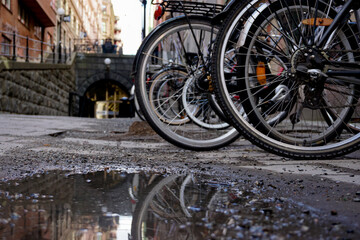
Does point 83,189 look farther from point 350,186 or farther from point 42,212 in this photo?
point 350,186

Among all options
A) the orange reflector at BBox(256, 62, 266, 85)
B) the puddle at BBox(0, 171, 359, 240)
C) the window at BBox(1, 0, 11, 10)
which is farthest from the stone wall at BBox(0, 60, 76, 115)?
the puddle at BBox(0, 171, 359, 240)

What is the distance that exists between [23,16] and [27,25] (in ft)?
2.47

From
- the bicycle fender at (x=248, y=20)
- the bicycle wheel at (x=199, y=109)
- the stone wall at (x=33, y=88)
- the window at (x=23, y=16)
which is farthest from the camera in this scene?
the window at (x=23, y=16)

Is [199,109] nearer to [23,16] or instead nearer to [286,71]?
[286,71]

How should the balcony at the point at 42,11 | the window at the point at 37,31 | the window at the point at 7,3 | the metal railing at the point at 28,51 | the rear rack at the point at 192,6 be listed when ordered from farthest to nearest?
the window at the point at 37,31
the balcony at the point at 42,11
the window at the point at 7,3
the metal railing at the point at 28,51
the rear rack at the point at 192,6

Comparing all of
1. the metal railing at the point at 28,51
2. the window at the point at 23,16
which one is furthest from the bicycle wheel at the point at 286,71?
the window at the point at 23,16

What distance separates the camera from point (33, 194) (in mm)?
1318

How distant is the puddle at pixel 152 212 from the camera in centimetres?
92

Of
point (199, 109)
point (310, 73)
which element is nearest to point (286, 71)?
point (310, 73)

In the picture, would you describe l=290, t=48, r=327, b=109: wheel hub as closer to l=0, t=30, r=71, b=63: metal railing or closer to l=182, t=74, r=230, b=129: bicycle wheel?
l=182, t=74, r=230, b=129: bicycle wheel

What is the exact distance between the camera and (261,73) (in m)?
2.30

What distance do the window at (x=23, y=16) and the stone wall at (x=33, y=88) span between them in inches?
109

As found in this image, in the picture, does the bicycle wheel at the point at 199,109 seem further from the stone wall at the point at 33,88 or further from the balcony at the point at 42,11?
the balcony at the point at 42,11

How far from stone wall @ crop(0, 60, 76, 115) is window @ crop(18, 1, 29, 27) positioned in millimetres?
2765
